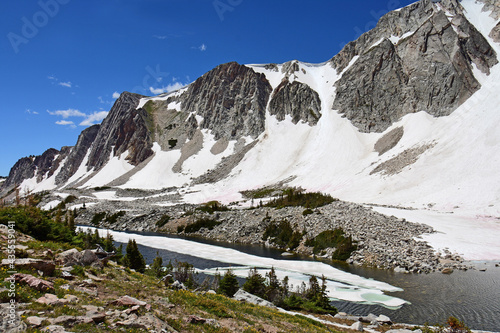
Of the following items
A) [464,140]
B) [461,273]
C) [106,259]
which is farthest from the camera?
[464,140]

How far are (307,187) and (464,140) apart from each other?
3402cm

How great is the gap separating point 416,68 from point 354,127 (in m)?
26.4

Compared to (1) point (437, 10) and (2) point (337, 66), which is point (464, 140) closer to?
(1) point (437, 10)

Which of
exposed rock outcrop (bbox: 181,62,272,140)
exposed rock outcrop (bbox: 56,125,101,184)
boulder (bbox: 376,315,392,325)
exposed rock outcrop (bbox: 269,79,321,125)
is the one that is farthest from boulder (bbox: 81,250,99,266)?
exposed rock outcrop (bbox: 56,125,101,184)

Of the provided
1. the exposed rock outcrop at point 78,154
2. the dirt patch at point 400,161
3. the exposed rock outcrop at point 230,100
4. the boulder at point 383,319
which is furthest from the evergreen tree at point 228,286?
the exposed rock outcrop at point 78,154

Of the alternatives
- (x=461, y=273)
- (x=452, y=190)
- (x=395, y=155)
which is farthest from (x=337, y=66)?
A: (x=461, y=273)

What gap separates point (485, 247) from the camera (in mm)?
26469

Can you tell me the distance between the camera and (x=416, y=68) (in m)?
93.4

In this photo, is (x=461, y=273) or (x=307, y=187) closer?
(x=461, y=273)

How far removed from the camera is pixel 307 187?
7112cm

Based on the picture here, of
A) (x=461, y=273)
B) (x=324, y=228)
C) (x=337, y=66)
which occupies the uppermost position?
(x=337, y=66)

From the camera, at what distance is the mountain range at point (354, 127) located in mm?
56281

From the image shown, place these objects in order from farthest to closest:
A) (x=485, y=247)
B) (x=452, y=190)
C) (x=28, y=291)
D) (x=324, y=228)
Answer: (x=452, y=190) < (x=324, y=228) < (x=485, y=247) < (x=28, y=291)

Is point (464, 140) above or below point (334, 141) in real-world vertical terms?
below
